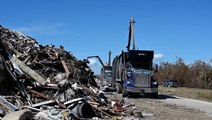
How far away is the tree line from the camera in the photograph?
83.1m

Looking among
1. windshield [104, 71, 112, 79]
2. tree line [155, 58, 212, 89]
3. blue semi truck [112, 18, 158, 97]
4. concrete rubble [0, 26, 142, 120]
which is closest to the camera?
concrete rubble [0, 26, 142, 120]

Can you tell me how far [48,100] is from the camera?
18812 millimetres

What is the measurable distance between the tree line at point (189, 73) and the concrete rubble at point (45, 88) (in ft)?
196

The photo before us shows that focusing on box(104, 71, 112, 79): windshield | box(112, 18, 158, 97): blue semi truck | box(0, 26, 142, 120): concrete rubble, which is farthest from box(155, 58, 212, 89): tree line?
box(0, 26, 142, 120): concrete rubble

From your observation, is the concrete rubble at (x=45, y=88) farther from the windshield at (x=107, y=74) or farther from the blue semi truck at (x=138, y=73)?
the windshield at (x=107, y=74)

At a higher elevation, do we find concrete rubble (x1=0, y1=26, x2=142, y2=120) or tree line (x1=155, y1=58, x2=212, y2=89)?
tree line (x1=155, y1=58, x2=212, y2=89)

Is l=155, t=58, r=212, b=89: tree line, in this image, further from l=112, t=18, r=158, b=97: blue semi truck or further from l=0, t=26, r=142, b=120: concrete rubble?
l=0, t=26, r=142, b=120: concrete rubble

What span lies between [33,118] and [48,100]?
133 inches

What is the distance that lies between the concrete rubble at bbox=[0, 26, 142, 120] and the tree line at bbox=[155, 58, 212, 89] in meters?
59.7

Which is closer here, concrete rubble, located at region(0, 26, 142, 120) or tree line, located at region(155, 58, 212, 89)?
concrete rubble, located at region(0, 26, 142, 120)

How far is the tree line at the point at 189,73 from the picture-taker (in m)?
83.1

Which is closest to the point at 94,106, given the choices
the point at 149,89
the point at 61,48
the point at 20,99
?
the point at 20,99

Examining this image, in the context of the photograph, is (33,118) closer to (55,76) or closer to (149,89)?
Answer: (55,76)

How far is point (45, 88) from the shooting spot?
2002cm
